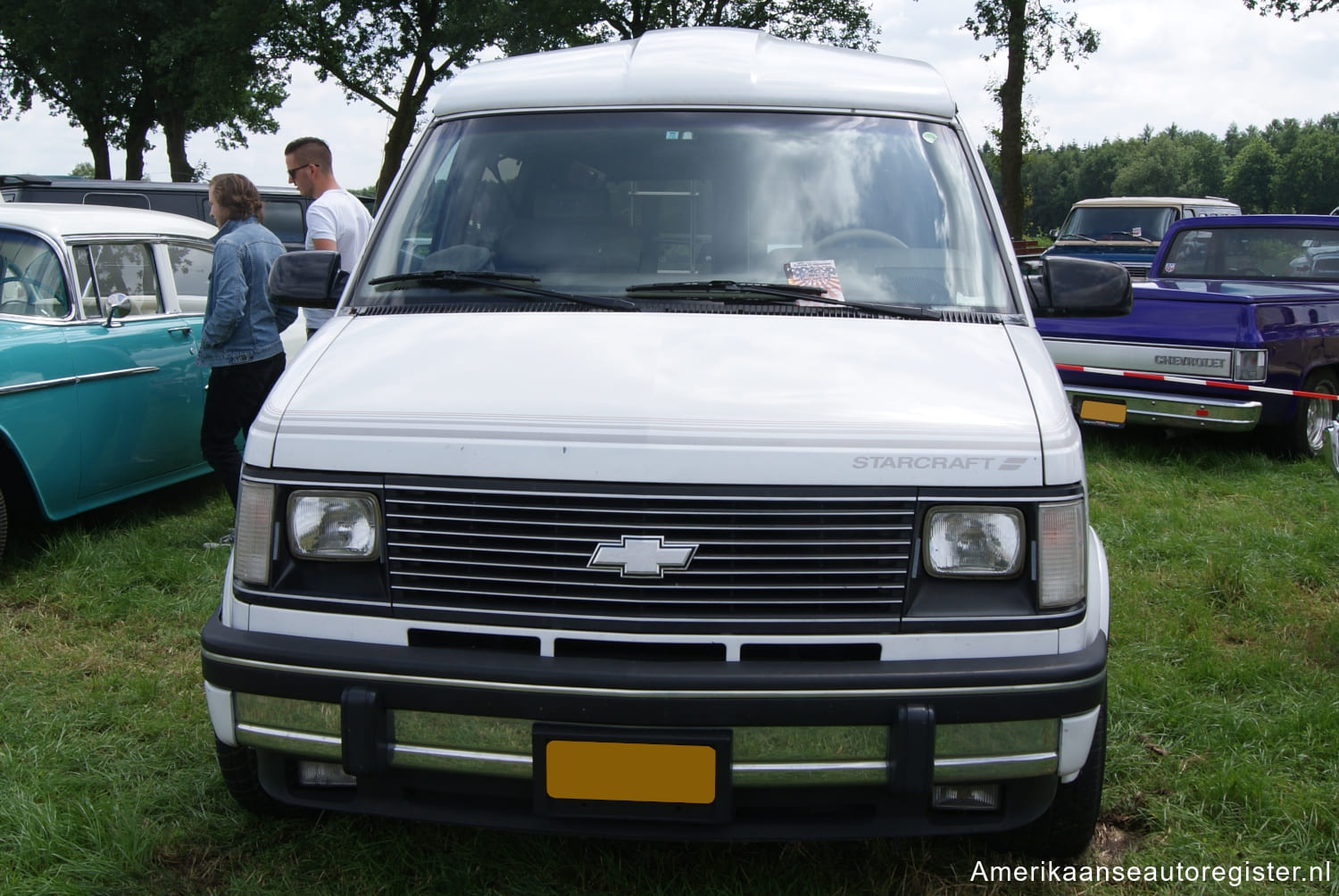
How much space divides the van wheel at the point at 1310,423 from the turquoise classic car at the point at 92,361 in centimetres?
714

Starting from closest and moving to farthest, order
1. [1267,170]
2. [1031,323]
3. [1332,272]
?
[1031,323] < [1332,272] < [1267,170]

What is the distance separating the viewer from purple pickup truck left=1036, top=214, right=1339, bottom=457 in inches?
297

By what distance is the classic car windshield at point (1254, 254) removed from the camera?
349 inches

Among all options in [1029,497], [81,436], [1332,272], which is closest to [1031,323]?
[1029,497]

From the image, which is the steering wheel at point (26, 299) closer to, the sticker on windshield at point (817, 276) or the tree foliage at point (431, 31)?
the sticker on windshield at point (817, 276)

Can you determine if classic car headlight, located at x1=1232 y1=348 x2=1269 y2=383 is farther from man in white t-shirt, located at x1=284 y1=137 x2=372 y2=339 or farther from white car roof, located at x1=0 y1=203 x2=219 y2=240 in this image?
white car roof, located at x1=0 y1=203 x2=219 y2=240

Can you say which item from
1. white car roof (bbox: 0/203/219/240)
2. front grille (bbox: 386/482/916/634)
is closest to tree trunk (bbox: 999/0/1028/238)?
white car roof (bbox: 0/203/219/240)

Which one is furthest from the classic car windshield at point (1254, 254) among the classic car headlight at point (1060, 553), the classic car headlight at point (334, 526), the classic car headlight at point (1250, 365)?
the classic car headlight at point (334, 526)

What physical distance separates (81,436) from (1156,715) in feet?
16.3

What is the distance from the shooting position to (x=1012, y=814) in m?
2.59

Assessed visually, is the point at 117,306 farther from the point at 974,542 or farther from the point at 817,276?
the point at 974,542

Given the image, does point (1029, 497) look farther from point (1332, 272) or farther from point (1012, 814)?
point (1332, 272)

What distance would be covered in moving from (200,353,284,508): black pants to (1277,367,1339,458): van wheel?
6.64m

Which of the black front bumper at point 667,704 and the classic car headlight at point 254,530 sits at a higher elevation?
the classic car headlight at point 254,530
